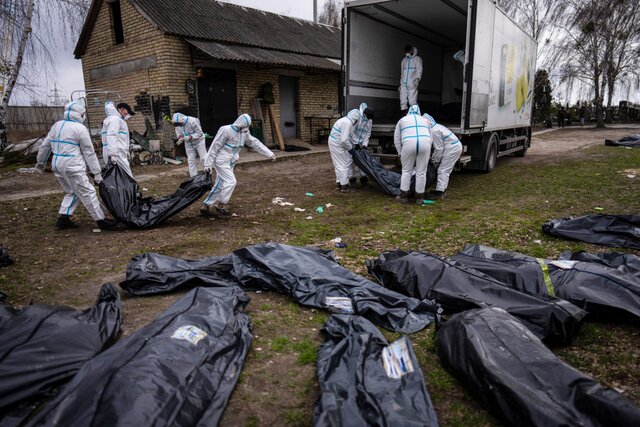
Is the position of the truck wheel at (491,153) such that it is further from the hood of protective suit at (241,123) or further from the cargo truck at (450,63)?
the hood of protective suit at (241,123)

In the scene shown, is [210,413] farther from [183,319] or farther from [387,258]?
[387,258]

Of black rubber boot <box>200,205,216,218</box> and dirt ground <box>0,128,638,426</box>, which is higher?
black rubber boot <box>200,205,216,218</box>

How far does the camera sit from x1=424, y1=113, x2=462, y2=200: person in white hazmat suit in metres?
6.58

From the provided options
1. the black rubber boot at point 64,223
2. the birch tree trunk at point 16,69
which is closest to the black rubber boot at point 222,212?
the black rubber boot at point 64,223

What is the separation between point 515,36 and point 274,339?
9429 millimetres

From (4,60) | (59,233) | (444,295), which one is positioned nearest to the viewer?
(444,295)

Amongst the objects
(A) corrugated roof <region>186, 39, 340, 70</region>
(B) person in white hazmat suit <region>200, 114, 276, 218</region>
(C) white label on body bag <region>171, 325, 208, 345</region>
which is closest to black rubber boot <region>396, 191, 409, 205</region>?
(B) person in white hazmat suit <region>200, 114, 276, 218</region>

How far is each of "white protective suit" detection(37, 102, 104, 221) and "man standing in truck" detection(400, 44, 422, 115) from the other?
6095 mm

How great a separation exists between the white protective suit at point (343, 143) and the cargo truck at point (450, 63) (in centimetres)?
71

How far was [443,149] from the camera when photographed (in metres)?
6.69

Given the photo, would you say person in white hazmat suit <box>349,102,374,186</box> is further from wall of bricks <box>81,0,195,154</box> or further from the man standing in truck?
wall of bricks <box>81,0,195,154</box>

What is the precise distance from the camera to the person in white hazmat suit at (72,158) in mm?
5090

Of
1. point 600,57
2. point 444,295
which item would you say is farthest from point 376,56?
point 600,57

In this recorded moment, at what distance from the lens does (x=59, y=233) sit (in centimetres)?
534
